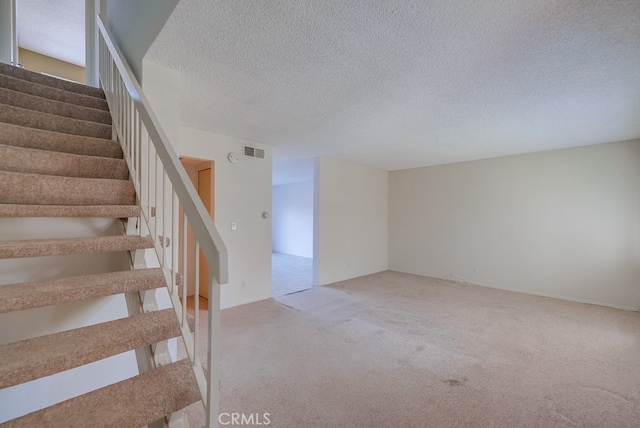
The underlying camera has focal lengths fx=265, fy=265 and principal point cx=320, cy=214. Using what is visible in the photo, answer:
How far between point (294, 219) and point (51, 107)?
277 inches

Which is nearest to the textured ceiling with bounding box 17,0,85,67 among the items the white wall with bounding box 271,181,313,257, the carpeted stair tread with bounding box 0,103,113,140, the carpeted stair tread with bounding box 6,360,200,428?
the carpeted stair tread with bounding box 0,103,113,140

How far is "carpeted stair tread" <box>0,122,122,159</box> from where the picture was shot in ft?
5.71

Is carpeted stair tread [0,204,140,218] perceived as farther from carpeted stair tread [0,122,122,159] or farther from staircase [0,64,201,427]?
carpeted stair tread [0,122,122,159]

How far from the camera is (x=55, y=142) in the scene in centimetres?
188

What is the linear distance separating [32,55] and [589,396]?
9.24m

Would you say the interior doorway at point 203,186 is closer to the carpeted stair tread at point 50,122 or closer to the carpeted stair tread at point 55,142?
the carpeted stair tread at point 50,122

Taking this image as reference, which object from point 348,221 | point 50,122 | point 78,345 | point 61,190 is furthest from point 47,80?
point 348,221

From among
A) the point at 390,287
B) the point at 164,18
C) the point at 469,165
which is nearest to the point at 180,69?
the point at 164,18

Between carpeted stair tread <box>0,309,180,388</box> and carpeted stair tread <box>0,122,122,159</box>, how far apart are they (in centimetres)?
145

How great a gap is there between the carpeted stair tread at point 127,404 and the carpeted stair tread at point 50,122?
6.82 feet

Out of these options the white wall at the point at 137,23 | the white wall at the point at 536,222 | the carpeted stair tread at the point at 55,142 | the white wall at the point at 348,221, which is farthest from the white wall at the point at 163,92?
the white wall at the point at 536,222

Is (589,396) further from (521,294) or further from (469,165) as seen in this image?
(469,165)

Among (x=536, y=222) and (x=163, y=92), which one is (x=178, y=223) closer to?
(x=163, y=92)

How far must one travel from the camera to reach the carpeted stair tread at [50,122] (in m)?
1.89
